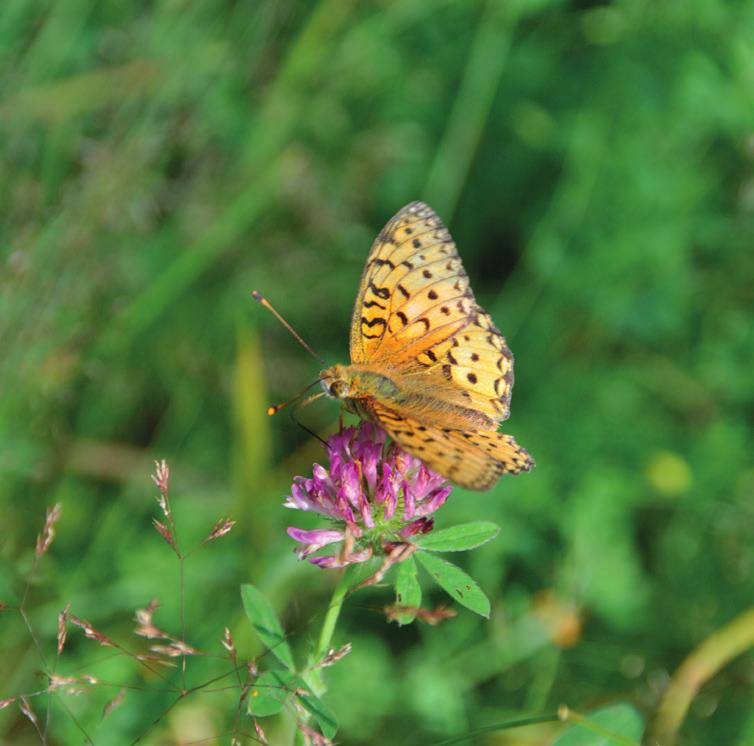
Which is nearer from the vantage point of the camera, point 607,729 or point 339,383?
point 607,729

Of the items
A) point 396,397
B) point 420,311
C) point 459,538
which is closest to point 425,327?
point 420,311

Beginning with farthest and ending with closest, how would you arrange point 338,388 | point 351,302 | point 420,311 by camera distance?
point 351,302 → point 420,311 → point 338,388

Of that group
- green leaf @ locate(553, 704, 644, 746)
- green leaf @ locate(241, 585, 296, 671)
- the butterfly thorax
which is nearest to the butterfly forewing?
the butterfly thorax

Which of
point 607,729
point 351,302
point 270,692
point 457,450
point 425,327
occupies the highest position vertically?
point 457,450

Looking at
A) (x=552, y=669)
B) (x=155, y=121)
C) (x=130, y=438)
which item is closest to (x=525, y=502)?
(x=552, y=669)

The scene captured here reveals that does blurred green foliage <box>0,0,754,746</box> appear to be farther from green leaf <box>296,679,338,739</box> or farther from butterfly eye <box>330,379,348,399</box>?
green leaf <box>296,679,338,739</box>

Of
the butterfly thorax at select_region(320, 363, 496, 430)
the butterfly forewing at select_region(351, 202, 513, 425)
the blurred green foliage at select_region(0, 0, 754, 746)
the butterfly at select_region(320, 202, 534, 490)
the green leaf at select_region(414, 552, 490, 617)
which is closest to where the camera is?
the green leaf at select_region(414, 552, 490, 617)

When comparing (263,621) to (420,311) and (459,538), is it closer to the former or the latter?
(459,538)
